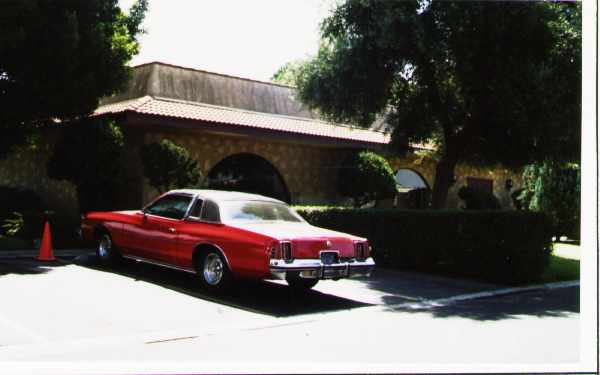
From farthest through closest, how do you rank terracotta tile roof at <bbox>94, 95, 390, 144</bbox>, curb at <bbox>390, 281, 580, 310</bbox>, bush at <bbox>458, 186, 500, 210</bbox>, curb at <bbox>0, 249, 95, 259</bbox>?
bush at <bbox>458, 186, 500, 210</bbox> → terracotta tile roof at <bbox>94, 95, 390, 144</bbox> → curb at <bbox>0, 249, 95, 259</bbox> → curb at <bbox>390, 281, 580, 310</bbox>

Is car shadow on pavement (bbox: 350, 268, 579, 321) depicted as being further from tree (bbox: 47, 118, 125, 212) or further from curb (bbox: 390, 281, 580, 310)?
tree (bbox: 47, 118, 125, 212)

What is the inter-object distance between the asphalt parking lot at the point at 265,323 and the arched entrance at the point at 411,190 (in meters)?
16.2

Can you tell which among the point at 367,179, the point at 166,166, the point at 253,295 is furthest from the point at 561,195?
the point at 253,295

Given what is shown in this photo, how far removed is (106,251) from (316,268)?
4.89m

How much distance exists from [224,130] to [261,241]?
11.5 metres

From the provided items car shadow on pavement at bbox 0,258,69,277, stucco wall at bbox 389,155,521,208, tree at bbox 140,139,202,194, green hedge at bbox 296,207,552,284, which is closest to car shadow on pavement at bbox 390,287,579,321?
green hedge at bbox 296,207,552,284

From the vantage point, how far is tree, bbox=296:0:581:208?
13.0 meters

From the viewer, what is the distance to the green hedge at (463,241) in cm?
1150

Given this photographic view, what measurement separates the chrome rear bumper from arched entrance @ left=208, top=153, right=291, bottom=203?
1321 centimetres

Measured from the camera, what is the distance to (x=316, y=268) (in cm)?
852

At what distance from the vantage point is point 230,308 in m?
8.28

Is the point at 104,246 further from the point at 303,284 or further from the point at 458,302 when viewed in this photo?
the point at 458,302

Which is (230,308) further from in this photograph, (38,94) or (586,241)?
(38,94)

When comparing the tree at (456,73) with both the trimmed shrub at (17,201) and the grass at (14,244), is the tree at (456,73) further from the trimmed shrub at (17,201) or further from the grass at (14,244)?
the trimmed shrub at (17,201)
